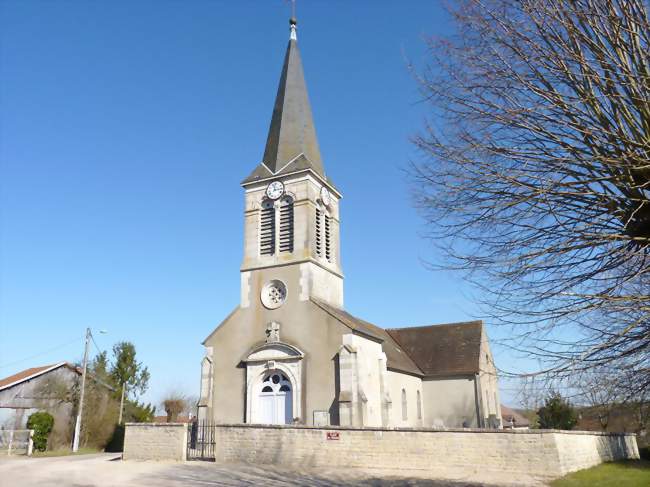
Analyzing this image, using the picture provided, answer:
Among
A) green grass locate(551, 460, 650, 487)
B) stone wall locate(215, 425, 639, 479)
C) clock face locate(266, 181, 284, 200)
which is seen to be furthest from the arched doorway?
green grass locate(551, 460, 650, 487)

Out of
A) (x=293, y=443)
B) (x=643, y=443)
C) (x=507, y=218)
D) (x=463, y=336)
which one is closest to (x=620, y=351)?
(x=507, y=218)

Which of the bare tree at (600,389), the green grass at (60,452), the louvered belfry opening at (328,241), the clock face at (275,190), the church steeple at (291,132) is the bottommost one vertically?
the green grass at (60,452)

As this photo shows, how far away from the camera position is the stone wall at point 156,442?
17438 mm

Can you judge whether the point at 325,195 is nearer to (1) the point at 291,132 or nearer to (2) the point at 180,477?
(1) the point at 291,132

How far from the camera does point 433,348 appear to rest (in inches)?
1176

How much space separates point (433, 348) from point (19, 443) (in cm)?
2039

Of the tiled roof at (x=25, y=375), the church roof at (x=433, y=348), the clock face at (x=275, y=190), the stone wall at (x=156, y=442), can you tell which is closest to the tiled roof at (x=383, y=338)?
the church roof at (x=433, y=348)

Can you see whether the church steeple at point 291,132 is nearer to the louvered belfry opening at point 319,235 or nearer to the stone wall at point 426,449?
the louvered belfry opening at point 319,235

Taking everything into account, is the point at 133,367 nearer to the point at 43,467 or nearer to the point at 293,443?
Answer: the point at 43,467

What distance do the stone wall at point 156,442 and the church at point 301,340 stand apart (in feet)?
11.1

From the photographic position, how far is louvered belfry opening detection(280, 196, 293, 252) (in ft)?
75.4

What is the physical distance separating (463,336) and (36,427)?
21346mm

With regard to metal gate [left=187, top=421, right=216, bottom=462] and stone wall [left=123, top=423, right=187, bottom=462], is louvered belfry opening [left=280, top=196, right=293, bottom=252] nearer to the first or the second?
metal gate [left=187, top=421, right=216, bottom=462]

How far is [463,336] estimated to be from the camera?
2947cm
